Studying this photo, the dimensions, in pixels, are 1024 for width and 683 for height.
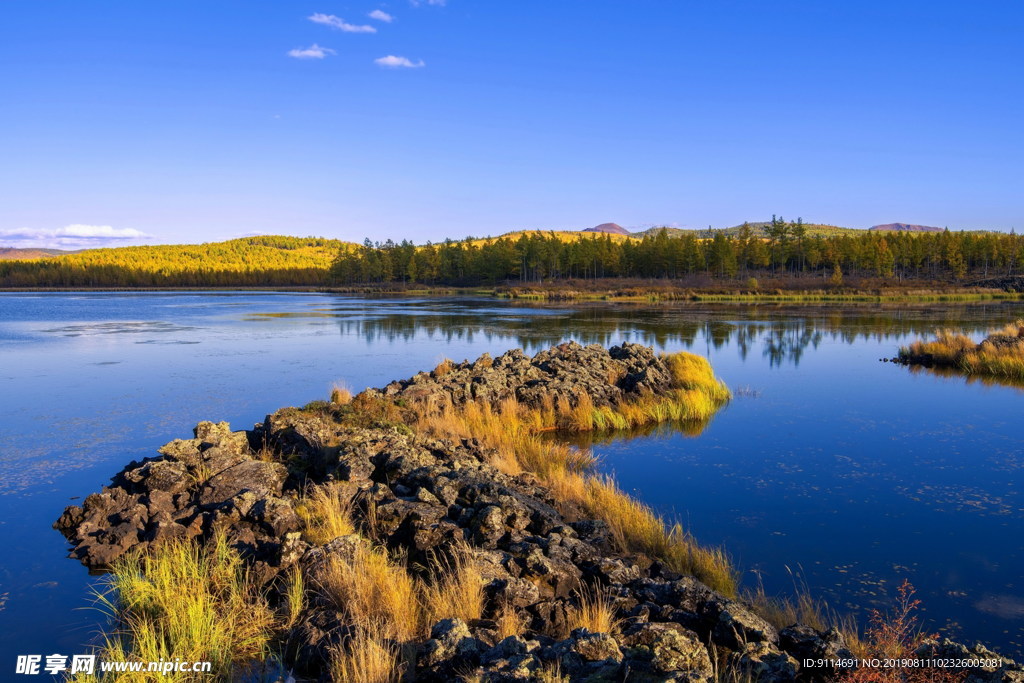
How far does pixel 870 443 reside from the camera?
1278 centimetres

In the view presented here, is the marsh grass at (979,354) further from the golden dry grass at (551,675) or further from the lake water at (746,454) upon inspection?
the golden dry grass at (551,675)

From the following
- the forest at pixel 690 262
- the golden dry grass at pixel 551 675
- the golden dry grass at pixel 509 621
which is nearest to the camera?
the golden dry grass at pixel 551 675

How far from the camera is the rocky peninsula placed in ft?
14.6

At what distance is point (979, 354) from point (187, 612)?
2501 centimetres

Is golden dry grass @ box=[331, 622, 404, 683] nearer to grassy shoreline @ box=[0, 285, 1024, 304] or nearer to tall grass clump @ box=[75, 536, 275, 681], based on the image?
tall grass clump @ box=[75, 536, 275, 681]

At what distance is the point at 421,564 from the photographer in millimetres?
6367

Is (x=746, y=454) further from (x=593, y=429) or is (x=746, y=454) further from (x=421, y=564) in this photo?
(x=421, y=564)

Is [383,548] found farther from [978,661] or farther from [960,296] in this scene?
[960,296]

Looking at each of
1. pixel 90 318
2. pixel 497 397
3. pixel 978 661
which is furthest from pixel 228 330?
pixel 978 661

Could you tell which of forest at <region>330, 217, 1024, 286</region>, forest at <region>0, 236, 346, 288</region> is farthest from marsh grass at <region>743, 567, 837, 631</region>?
forest at <region>0, 236, 346, 288</region>

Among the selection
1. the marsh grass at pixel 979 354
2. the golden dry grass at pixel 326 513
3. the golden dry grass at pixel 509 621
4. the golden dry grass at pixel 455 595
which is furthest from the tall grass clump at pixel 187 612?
the marsh grass at pixel 979 354

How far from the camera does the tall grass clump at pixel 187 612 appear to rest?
477 cm

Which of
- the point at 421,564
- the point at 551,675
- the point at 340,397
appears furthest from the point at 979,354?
the point at 551,675

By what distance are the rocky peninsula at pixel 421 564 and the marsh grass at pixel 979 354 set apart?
1735cm
